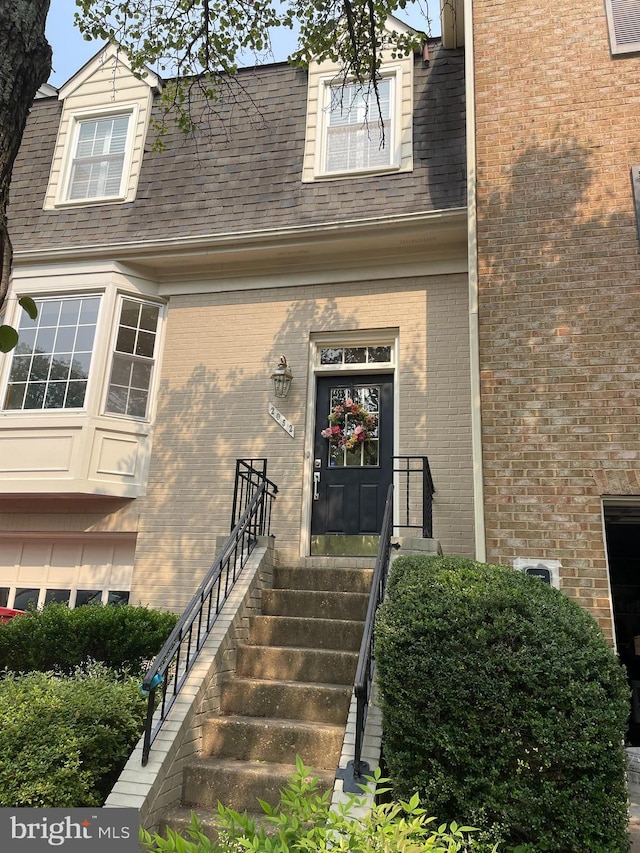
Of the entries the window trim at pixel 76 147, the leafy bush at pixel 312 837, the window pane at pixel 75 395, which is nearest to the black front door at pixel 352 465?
the window pane at pixel 75 395

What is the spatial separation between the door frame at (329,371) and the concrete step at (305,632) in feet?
6.20

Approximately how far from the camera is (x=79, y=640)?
5.85 meters

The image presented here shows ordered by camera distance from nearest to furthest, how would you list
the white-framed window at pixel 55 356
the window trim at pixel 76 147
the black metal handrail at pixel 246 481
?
the black metal handrail at pixel 246 481 < the white-framed window at pixel 55 356 < the window trim at pixel 76 147

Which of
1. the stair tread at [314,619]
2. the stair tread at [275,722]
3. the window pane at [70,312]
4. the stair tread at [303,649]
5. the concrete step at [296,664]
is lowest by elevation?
the stair tread at [275,722]

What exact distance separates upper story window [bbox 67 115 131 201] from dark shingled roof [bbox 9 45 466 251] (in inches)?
14.5

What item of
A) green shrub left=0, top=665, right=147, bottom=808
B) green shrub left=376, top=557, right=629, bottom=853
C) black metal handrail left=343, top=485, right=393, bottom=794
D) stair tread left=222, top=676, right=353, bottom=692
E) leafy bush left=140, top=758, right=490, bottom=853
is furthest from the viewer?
stair tread left=222, top=676, right=353, bottom=692

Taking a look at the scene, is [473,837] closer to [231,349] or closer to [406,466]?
[406,466]

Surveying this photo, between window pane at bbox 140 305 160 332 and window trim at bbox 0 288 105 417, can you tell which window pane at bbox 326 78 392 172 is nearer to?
window pane at bbox 140 305 160 332

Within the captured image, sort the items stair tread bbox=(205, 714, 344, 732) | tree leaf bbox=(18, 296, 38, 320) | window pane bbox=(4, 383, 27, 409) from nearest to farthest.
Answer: tree leaf bbox=(18, 296, 38, 320), stair tread bbox=(205, 714, 344, 732), window pane bbox=(4, 383, 27, 409)

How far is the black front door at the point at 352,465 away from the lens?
23.7ft

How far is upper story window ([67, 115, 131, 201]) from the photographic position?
29.3 feet

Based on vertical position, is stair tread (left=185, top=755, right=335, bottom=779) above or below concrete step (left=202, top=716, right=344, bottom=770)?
below

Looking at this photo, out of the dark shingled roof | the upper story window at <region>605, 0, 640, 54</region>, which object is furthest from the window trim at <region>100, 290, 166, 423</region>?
the upper story window at <region>605, 0, 640, 54</region>

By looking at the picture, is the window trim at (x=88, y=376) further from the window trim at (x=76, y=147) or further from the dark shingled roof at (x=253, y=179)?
the window trim at (x=76, y=147)
